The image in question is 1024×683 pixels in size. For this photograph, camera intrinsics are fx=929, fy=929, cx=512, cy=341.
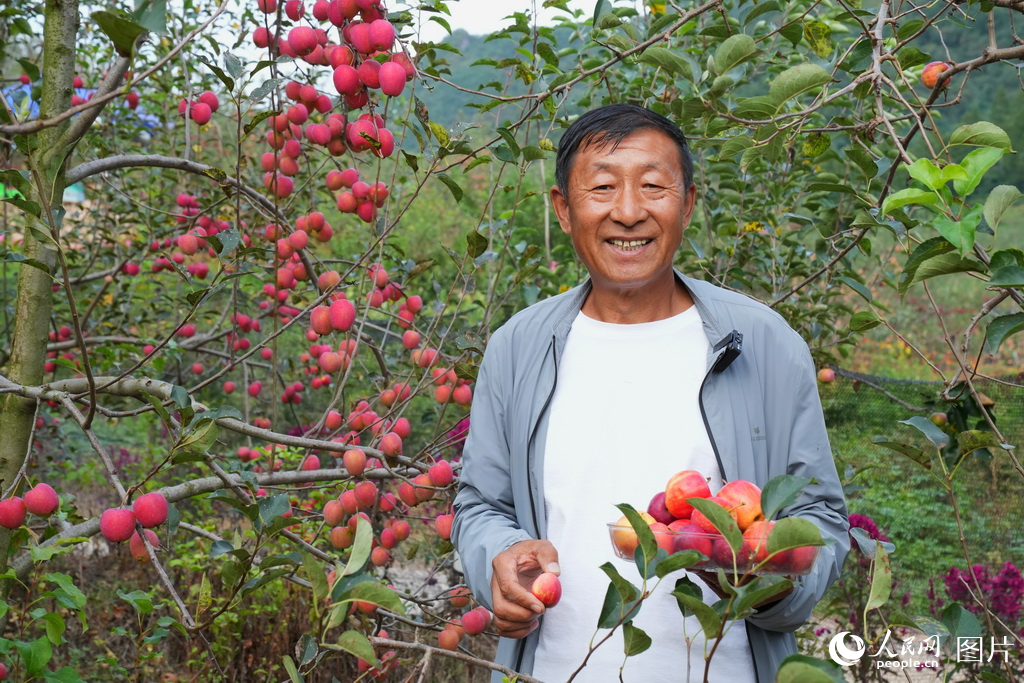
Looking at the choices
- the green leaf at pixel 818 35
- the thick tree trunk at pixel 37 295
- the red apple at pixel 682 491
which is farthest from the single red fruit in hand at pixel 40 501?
the green leaf at pixel 818 35

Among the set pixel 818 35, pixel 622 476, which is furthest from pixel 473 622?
pixel 818 35

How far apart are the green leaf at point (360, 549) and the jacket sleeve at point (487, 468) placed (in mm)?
440

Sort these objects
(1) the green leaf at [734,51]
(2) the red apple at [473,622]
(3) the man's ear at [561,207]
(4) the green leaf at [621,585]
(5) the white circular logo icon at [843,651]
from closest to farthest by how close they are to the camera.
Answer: (4) the green leaf at [621,585], (5) the white circular logo icon at [843,651], (3) the man's ear at [561,207], (1) the green leaf at [734,51], (2) the red apple at [473,622]

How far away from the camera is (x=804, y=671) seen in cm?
77

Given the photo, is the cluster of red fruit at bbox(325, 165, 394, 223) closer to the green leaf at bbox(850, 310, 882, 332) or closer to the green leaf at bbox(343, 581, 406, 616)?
the green leaf at bbox(850, 310, 882, 332)

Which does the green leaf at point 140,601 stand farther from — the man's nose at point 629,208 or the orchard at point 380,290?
the man's nose at point 629,208

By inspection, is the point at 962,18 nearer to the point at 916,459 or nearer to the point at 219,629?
the point at 916,459

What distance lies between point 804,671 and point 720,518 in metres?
0.15

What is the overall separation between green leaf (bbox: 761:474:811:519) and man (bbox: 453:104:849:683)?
397 millimetres

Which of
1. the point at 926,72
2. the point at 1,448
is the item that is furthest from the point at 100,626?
the point at 926,72

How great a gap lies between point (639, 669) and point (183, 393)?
0.81 meters

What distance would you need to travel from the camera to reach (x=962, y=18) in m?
1.80

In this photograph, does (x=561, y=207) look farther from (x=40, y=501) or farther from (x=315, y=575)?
(x=40, y=501)

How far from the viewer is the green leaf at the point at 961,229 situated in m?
1.14
